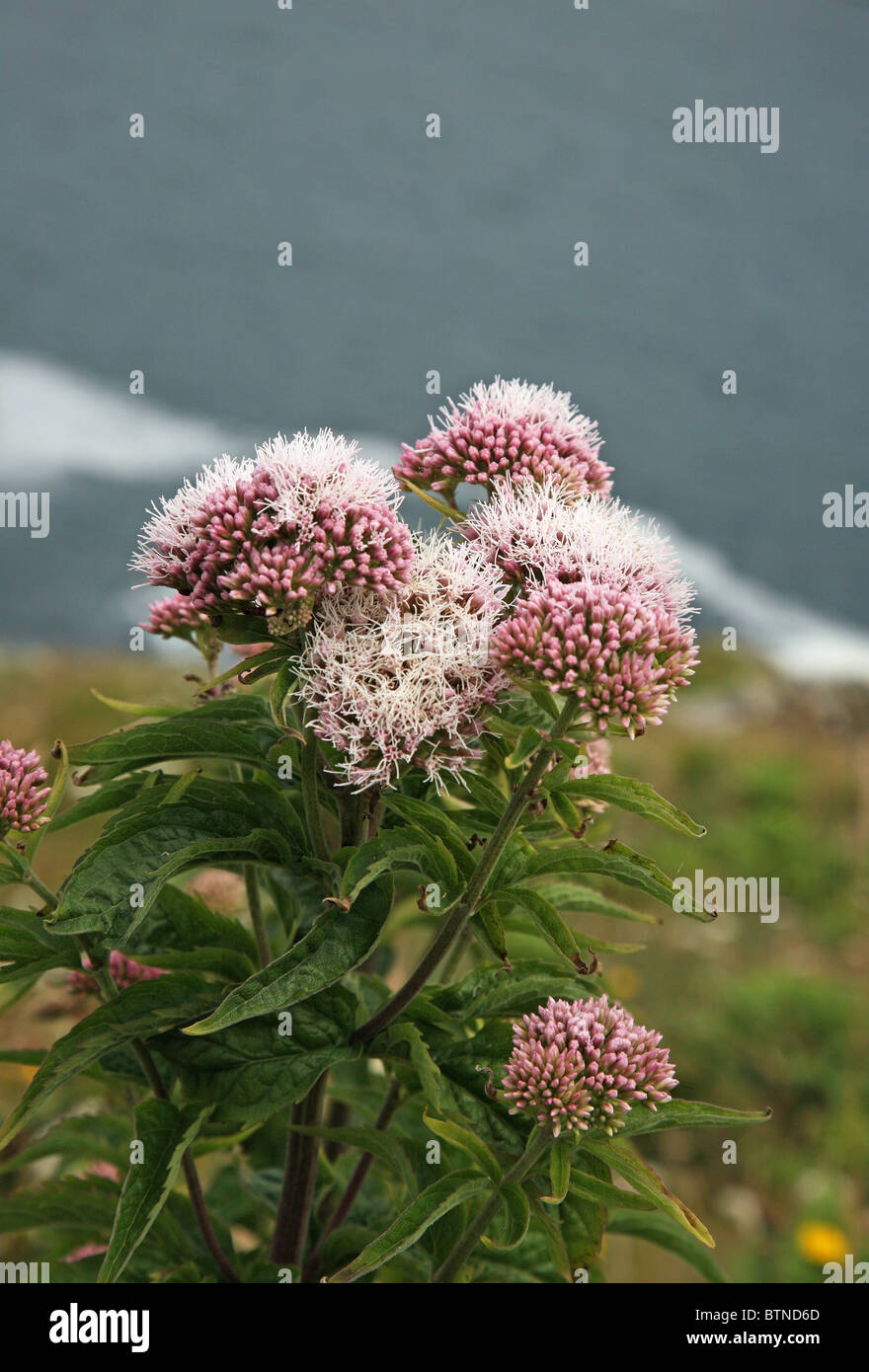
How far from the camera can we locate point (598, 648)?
2.85ft

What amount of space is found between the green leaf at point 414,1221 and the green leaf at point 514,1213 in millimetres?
18

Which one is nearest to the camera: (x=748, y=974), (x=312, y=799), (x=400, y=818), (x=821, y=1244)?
(x=312, y=799)

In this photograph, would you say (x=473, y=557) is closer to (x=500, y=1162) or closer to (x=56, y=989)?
(x=500, y=1162)

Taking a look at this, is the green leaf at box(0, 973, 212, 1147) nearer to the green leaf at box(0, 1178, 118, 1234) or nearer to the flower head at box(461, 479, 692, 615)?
the green leaf at box(0, 1178, 118, 1234)

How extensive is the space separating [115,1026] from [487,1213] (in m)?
0.34

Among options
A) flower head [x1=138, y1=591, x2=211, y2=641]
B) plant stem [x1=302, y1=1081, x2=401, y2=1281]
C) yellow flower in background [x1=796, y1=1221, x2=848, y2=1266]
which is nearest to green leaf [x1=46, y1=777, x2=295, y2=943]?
flower head [x1=138, y1=591, x2=211, y2=641]

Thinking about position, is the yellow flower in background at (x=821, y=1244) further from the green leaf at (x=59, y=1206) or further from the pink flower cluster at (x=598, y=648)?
the pink flower cluster at (x=598, y=648)

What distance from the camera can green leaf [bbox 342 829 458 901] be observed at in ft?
2.91

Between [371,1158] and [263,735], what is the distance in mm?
481

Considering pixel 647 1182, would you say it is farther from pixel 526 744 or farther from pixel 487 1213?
pixel 526 744

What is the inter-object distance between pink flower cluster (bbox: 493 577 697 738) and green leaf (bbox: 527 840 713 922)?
95 mm

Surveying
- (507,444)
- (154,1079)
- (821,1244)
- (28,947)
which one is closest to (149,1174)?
(154,1079)

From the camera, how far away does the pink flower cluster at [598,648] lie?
0.87 metres

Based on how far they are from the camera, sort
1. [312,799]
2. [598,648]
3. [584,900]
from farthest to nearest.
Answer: [584,900] < [312,799] < [598,648]
